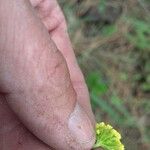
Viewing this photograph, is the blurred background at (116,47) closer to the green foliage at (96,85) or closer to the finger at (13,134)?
the green foliage at (96,85)

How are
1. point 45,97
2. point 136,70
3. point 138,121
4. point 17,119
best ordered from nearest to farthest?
point 45,97 < point 17,119 < point 138,121 < point 136,70

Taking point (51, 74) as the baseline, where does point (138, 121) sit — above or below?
below

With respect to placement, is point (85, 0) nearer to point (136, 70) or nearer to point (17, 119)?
point (136, 70)

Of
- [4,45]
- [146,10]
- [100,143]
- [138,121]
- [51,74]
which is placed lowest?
[138,121]

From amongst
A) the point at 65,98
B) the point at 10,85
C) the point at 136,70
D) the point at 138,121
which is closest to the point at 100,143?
the point at 65,98

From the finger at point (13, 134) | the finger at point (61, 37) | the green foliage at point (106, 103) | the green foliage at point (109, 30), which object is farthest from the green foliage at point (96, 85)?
the finger at point (13, 134)

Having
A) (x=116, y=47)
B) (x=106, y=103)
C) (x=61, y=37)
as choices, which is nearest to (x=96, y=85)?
(x=106, y=103)
